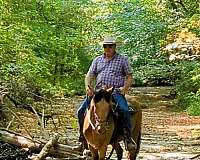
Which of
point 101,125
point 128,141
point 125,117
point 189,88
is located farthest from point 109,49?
point 189,88

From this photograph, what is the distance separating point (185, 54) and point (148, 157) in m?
10.6

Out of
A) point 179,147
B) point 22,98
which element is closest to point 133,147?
point 22,98

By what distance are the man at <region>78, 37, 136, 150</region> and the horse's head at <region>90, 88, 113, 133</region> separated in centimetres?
45

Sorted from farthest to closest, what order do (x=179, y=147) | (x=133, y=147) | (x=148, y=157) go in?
(x=179, y=147)
(x=148, y=157)
(x=133, y=147)

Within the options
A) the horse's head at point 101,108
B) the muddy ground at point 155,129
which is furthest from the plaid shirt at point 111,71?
the muddy ground at point 155,129

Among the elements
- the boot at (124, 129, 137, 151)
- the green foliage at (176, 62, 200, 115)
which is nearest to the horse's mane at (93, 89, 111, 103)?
the boot at (124, 129, 137, 151)

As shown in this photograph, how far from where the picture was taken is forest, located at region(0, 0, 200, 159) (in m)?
13.2

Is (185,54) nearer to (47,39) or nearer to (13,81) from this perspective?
(47,39)

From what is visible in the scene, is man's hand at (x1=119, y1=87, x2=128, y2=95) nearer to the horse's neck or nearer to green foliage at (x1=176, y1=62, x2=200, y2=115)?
the horse's neck

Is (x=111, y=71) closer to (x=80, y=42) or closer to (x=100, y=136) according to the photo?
(x=100, y=136)

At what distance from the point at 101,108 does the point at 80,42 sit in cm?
1270

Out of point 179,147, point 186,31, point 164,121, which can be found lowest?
point 164,121

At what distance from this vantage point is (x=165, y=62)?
83.7 ft

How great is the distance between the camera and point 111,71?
9055mm
